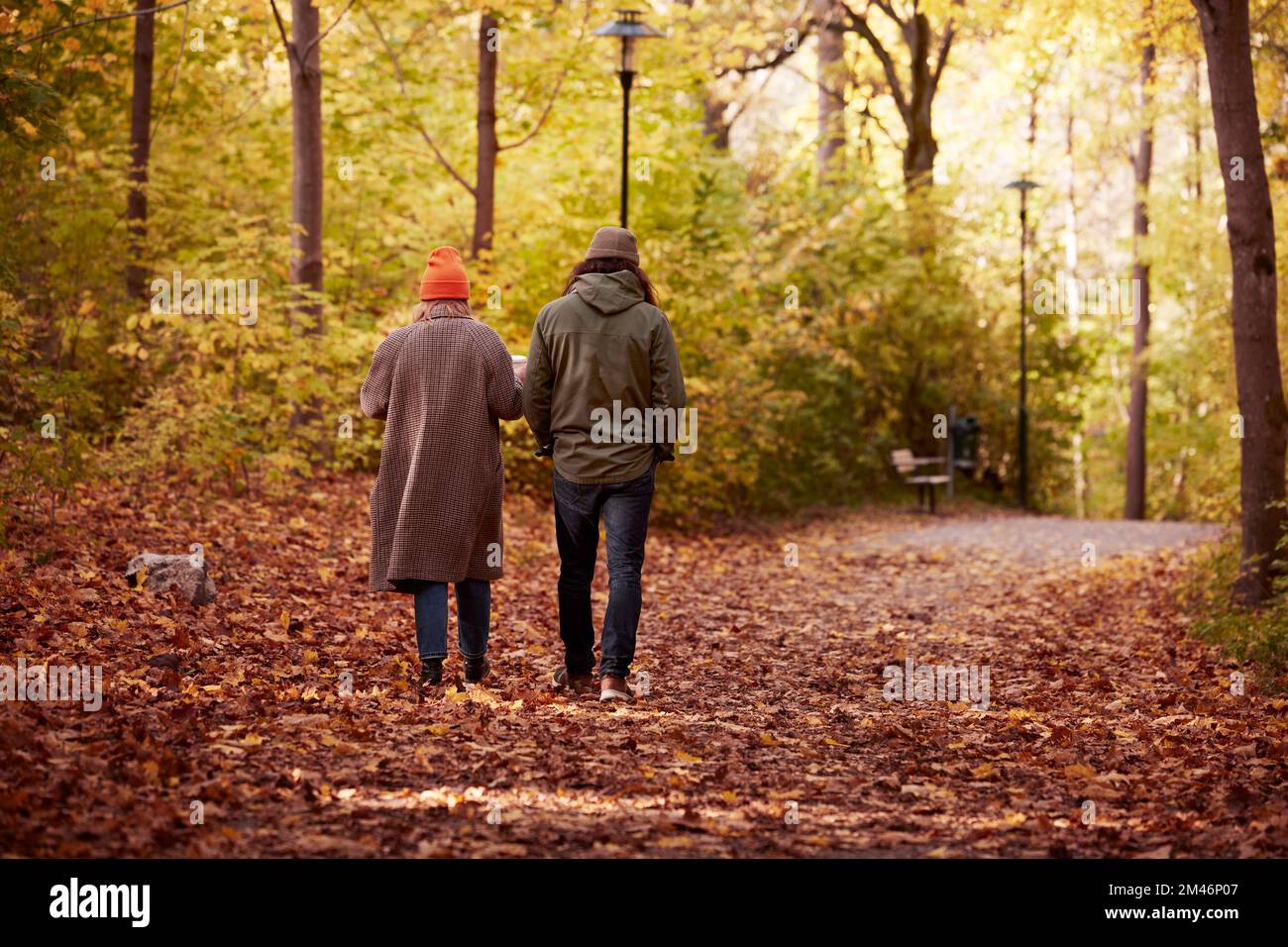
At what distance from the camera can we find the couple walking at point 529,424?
258 inches

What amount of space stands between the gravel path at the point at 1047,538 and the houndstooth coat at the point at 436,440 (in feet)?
31.1

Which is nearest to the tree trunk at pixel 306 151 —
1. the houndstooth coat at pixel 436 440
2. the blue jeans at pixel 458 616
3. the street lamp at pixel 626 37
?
the street lamp at pixel 626 37

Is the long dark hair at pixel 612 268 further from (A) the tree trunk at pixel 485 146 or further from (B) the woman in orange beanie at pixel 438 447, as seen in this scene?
(A) the tree trunk at pixel 485 146

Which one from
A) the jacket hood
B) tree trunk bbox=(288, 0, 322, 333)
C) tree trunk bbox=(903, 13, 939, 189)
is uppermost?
tree trunk bbox=(903, 13, 939, 189)

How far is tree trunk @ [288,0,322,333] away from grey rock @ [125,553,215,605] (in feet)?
16.9

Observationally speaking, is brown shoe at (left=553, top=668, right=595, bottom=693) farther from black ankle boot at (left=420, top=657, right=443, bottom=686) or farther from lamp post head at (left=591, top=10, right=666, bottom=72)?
lamp post head at (left=591, top=10, right=666, bottom=72)

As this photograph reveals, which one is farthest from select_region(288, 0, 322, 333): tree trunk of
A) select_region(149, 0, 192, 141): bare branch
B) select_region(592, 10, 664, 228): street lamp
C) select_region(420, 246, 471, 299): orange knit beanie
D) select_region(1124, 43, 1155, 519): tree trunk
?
select_region(1124, 43, 1155, 519): tree trunk

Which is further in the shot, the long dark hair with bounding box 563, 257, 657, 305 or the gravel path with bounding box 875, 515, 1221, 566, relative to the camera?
the gravel path with bounding box 875, 515, 1221, 566

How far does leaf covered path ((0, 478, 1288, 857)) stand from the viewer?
4688 mm

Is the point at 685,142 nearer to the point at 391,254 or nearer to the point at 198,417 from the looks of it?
the point at 391,254

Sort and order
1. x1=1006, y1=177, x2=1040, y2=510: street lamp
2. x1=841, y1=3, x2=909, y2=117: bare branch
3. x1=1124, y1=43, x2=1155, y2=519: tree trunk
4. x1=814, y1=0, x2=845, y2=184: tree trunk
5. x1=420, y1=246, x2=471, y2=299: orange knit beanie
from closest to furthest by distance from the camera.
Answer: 1. x1=420, y1=246, x2=471, y2=299: orange knit beanie
2. x1=1006, y1=177, x2=1040, y2=510: street lamp
3. x1=841, y1=3, x2=909, y2=117: bare branch
4. x1=814, y1=0, x2=845, y2=184: tree trunk
5. x1=1124, y1=43, x2=1155, y2=519: tree trunk
